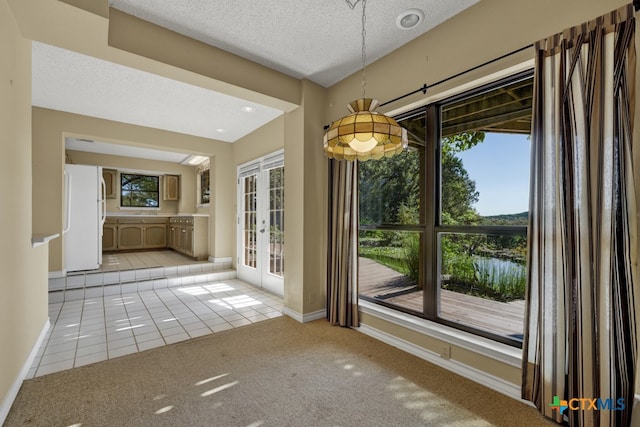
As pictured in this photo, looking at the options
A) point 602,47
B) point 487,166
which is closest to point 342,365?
point 487,166

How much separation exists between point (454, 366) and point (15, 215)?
325 centimetres

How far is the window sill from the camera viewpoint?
191cm

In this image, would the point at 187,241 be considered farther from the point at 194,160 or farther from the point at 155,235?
the point at 194,160

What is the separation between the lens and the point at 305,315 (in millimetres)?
3211

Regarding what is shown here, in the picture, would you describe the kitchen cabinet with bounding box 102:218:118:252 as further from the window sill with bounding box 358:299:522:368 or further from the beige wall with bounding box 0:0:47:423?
the window sill with bounding box 358:299:522:368

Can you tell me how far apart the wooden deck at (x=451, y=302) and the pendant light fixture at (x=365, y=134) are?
1454mm

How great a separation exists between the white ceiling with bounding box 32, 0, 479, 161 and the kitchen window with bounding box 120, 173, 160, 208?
3670mm

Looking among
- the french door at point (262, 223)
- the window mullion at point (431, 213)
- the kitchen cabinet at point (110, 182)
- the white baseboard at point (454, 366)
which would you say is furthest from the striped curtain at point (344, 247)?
the kitchen cabinet at point (110, 182)

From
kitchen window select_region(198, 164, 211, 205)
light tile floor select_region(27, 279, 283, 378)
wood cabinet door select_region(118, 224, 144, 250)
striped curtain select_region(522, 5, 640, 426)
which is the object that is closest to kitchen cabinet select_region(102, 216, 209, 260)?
wood cabinet door select_region(118, 224, 144, 250)

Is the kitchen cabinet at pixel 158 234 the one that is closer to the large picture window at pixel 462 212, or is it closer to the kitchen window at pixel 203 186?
the kitchen window at pixel 203 186

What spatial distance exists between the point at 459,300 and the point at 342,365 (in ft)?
3.66

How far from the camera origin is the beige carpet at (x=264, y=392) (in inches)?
66.2

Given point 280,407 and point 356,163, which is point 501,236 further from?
point 280,407

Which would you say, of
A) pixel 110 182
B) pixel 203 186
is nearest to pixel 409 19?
pixel 203 186
